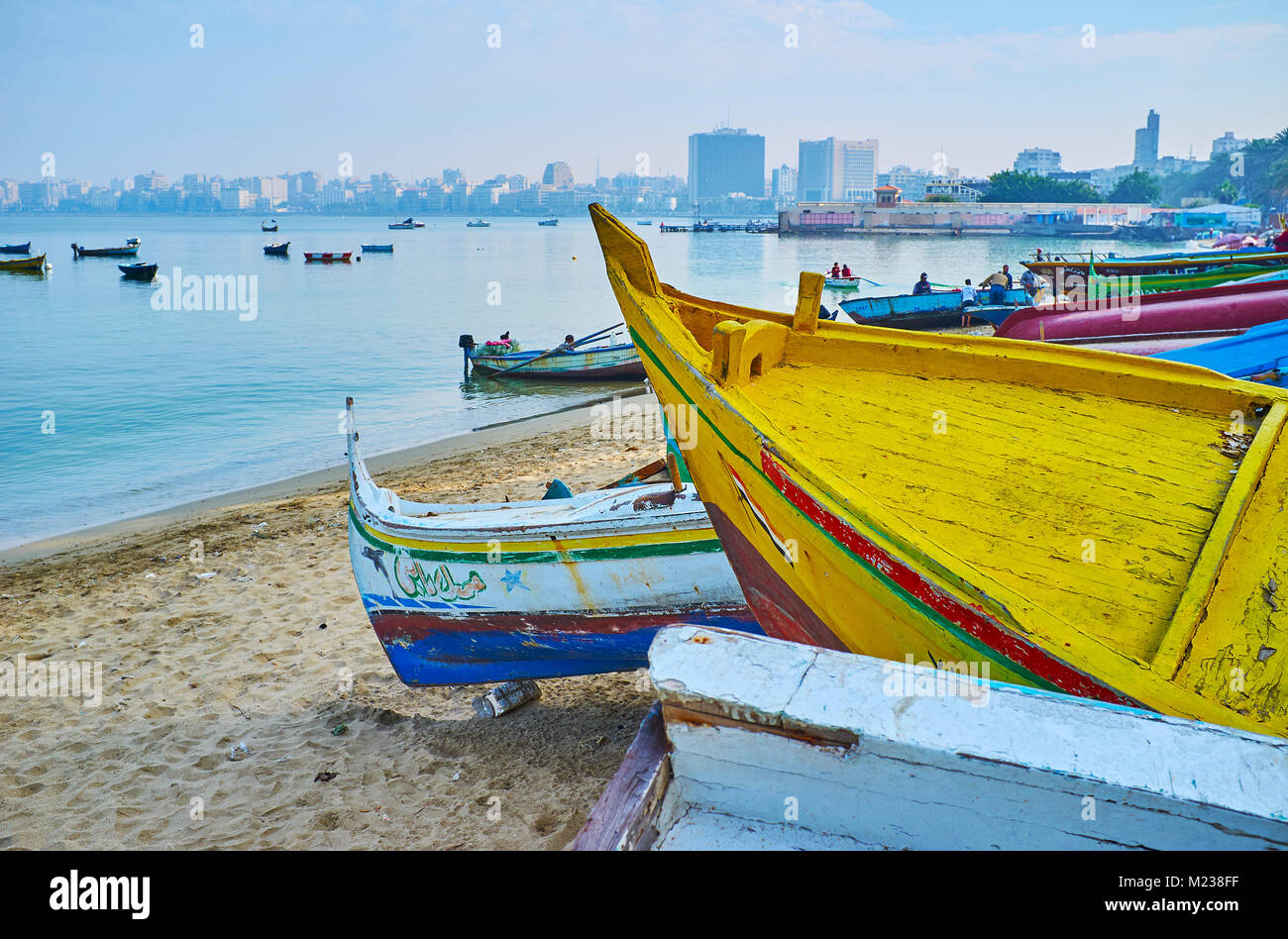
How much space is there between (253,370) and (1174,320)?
22.9 meters

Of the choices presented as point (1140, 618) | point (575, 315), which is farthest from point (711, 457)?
point (575, 315)

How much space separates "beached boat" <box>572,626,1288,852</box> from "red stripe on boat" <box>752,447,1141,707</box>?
614 millimetres

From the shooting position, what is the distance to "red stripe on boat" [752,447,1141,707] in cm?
201

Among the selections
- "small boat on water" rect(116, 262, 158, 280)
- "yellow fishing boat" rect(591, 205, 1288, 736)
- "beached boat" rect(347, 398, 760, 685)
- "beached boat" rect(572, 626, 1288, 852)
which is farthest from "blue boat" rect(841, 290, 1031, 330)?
"small boat on water" rect(116, 262, 158, 280)

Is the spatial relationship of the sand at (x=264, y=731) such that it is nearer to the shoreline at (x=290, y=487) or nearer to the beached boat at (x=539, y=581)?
the beached boat at (x=539, y=581)

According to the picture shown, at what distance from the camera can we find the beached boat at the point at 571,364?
1991 cm

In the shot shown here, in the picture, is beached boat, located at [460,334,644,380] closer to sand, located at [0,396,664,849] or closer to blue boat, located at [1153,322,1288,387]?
sand, located at [0,396,664,849]

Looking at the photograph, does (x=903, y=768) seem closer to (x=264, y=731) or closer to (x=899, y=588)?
(x=899, y=588)

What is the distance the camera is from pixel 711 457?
3484mm

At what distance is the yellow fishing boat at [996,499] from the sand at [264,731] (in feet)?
6.50

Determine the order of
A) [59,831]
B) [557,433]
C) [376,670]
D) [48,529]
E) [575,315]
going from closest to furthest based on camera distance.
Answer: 1. [59,831]
2. [376,670]
3. [48,529]
4. [557,433]
5. [575,315]

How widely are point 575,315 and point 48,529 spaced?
26656 mm
